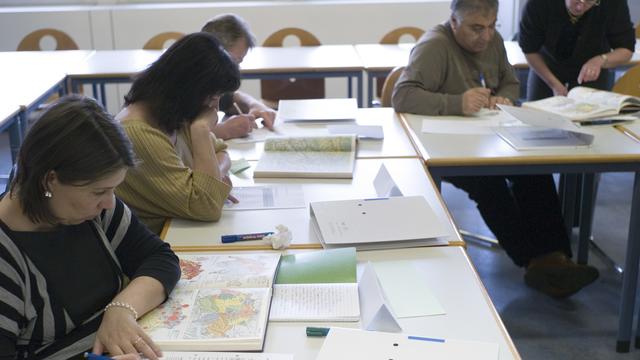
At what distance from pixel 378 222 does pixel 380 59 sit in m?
2.64

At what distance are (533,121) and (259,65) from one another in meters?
2.05

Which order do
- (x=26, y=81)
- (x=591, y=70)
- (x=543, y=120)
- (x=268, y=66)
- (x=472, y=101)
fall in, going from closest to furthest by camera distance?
(x=543, y=120)
(x=472, y=101)
(x=591, y=70)
(x=26, y=81)
(x=268, y=66)

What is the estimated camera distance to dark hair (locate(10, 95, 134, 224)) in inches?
52.2

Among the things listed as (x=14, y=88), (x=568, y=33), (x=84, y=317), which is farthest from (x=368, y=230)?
(x=14, y=88)

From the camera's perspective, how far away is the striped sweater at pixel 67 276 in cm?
136

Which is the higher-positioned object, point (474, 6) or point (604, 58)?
point (474, 6)

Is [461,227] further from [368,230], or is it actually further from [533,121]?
[368,230]

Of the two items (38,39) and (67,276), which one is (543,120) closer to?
(67,276)

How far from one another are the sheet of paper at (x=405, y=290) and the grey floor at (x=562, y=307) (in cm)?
116

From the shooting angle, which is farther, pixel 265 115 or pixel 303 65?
pixel 303 65

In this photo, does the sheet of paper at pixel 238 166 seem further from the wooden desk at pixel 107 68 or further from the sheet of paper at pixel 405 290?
the wooden desk at pixel 107 68

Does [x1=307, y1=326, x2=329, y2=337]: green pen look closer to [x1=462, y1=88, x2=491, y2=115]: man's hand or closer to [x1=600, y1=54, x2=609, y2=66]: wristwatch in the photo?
[x1=462, y1=88, x2=491, y2=115]: man's hand

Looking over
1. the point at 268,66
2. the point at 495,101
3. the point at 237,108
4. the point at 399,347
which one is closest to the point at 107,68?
the point at 268,66

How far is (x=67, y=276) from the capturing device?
1458mm
